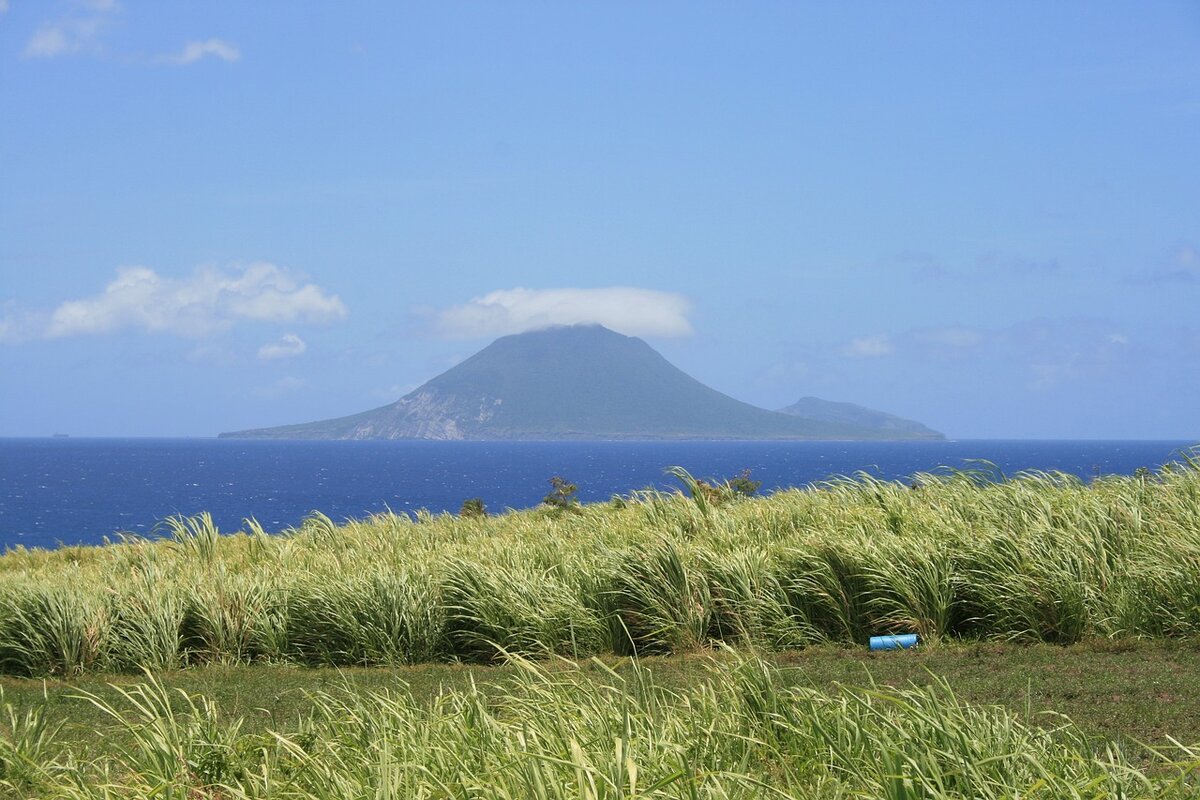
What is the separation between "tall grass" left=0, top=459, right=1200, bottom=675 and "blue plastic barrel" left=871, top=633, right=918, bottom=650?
38 centimetres

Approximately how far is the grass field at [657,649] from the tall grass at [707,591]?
0.03m

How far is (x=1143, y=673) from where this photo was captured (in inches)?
267

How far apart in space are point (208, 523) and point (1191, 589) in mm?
10384

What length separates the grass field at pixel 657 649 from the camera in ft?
14.6

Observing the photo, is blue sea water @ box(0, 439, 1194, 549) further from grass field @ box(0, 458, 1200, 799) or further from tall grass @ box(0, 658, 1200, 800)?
tall grass @ box(0, 658, 1200, 800)

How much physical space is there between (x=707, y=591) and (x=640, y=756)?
467 centimetres

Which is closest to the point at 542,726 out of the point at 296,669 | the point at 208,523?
the point at 296,669

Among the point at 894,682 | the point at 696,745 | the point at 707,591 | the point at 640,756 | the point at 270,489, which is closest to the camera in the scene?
the point at 640,756

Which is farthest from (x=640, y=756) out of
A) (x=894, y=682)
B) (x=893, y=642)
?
(x=893, y=642)

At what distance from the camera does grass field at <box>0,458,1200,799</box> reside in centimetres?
445

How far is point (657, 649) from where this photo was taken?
8.97 metres

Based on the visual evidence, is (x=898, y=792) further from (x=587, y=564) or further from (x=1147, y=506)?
(x=1147, y=506)

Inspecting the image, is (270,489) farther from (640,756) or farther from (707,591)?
(640,756)

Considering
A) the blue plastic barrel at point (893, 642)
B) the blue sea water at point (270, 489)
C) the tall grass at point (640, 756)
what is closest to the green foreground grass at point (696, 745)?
the tall grass at point (640, 756)
